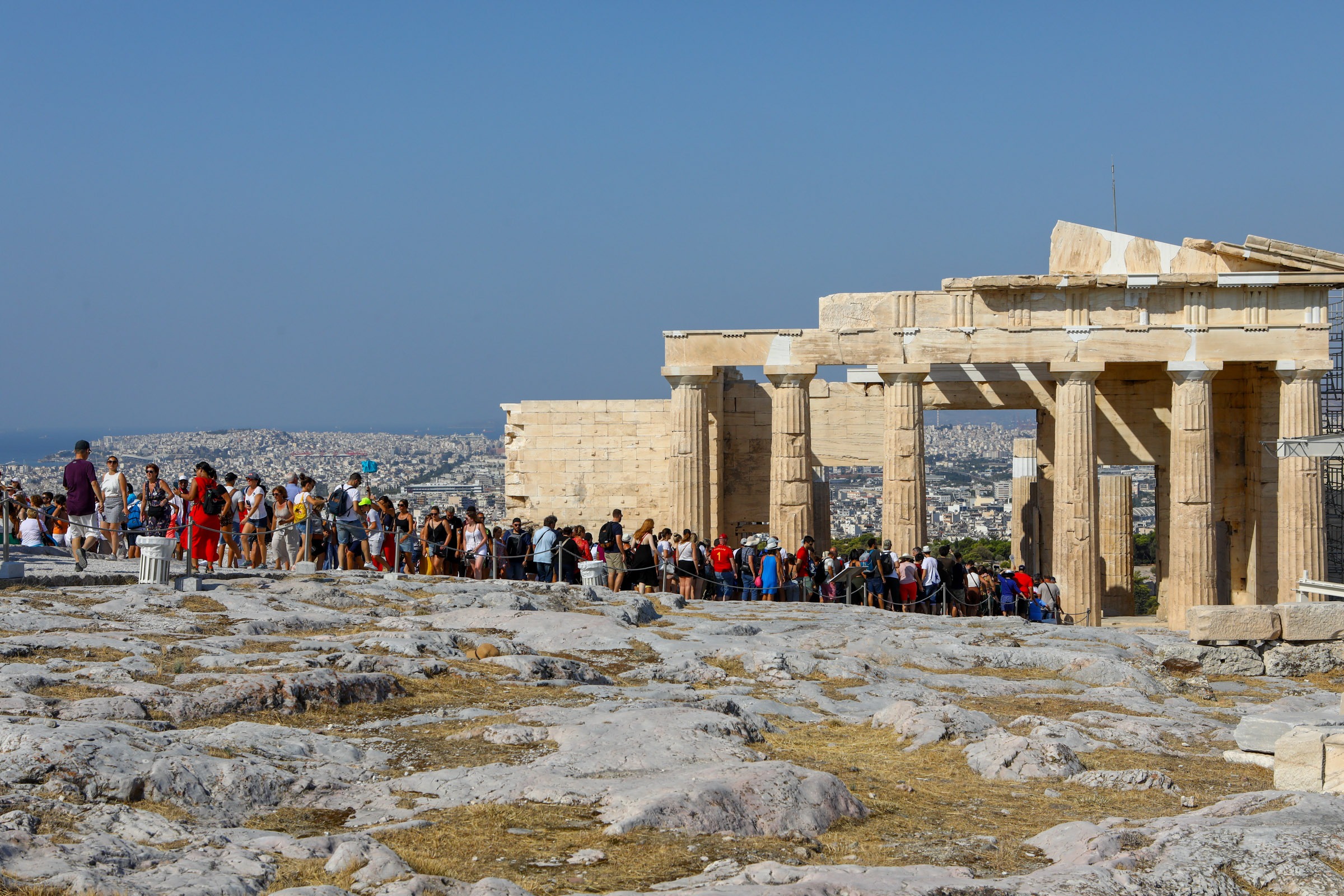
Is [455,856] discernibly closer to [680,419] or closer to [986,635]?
[986,635]

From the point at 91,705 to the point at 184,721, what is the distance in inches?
23.8

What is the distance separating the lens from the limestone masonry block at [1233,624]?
51.7ft

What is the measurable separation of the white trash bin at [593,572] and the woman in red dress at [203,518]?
194 inches

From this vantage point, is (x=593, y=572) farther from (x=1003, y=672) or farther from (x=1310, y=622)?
(x=1310, y=622)

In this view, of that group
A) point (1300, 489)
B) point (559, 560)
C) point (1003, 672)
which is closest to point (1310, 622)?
point (1003, 672)

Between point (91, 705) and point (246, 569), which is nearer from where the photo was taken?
point (91, 705)

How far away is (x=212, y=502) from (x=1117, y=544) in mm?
21088

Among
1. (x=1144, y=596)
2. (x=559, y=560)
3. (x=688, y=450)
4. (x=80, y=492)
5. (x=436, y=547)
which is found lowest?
(x=1144, y=596)

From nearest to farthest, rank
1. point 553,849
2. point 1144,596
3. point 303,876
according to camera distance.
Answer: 1. point 303,876
2. point 553,849
3. point 1144,596

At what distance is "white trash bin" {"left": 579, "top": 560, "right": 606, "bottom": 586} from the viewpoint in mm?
19766

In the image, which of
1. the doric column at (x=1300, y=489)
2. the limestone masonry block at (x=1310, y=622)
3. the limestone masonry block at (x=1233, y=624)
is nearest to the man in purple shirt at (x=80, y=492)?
the limestone masonry block at (x=1233, y=624)

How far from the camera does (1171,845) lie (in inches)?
273

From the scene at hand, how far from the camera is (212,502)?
61.1 feet

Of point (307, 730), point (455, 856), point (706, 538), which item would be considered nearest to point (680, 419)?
point (706, 538)
